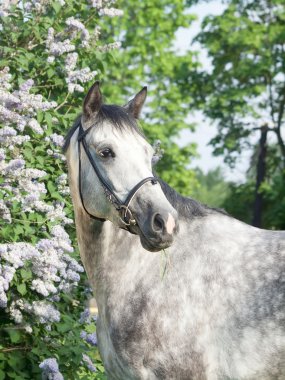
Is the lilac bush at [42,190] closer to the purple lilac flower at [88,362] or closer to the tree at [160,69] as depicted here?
the purple lilac flower at [88,362]

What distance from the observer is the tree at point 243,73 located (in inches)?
1054

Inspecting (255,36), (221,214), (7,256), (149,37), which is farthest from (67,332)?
(149,37)

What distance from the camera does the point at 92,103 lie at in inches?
193

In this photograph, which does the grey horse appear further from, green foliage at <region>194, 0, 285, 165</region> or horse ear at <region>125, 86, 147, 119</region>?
green foliage at <region>194, 0, 285, 165</region>

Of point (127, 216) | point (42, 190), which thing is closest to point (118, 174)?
point (127, 216)

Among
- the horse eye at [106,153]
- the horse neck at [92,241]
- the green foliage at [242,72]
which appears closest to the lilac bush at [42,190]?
the horse neck at [92,241]

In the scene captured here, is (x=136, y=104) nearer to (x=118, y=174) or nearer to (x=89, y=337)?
(x=118, y=174)

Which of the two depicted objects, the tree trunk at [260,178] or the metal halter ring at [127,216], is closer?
the metal halter ring at [127,216]

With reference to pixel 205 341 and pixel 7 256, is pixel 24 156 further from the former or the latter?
pixel 205 341

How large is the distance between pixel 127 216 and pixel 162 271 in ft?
1.57

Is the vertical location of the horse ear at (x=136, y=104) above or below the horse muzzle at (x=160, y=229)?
above

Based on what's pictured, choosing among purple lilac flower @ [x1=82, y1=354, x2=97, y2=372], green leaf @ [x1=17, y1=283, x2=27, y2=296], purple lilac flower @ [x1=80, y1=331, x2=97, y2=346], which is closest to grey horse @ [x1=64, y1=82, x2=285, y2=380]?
green leaf @ [x1=17, y1=283, x2=27, y2=296]

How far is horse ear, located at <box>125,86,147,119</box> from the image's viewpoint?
515 cm

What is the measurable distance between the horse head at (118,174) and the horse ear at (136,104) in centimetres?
2
